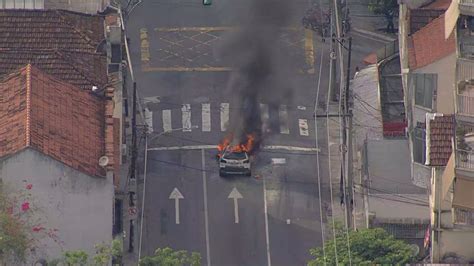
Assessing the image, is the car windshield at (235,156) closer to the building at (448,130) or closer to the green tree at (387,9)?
the building at (448,130)

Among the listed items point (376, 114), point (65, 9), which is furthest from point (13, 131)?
point (376, 114)

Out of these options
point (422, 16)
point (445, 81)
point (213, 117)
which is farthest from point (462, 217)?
point (213, 117)

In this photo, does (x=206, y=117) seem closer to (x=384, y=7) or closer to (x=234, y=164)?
(x=234, y=164)

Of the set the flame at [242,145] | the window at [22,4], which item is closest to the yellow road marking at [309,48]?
the flame at [242,145]

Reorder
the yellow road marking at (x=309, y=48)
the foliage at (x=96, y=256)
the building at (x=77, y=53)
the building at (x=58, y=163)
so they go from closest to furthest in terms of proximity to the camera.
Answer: the foliage at (x=96, y=256)
the building at (x=58, y=163)
the building at (x=77, y=53)
the yellow road marking at (x=309, y=48)

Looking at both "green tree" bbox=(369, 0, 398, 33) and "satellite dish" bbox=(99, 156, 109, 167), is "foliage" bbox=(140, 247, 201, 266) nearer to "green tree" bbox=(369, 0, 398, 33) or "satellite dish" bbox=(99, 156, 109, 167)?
"satellite dish" bbox=(99, 156, 109, 167)

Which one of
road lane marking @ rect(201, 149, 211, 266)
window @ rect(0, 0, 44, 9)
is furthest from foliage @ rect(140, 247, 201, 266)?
window @ rect(0, 0, 44, 9)
